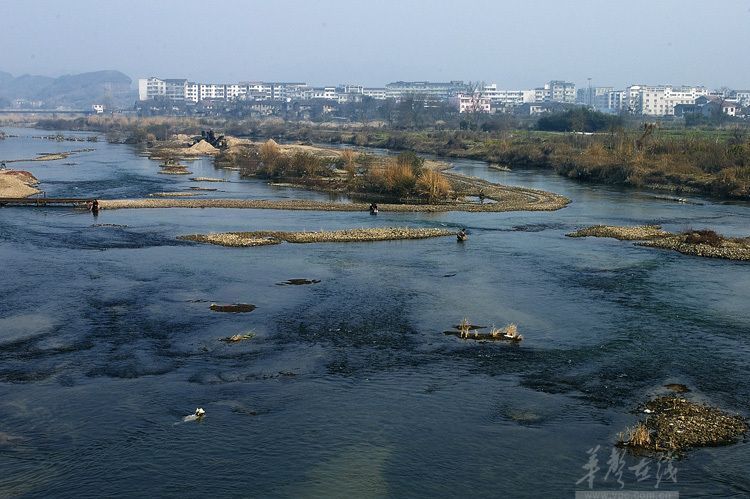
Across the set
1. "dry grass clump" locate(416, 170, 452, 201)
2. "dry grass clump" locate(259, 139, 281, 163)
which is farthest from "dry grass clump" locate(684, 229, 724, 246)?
"dry grass clump" locate(259, 139, 281, 163)

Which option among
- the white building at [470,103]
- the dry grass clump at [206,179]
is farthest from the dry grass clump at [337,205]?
the white building at [470,103]

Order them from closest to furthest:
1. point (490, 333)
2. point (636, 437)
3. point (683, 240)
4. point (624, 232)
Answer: point (636, 437) < point (490, 333) < point (683, 240) < point (624, 232)

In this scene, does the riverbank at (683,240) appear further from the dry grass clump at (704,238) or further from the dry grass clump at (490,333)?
the dry grass clump at (490,333)

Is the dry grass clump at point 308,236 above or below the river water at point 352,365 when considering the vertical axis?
above

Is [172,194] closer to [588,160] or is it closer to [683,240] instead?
[683,240]

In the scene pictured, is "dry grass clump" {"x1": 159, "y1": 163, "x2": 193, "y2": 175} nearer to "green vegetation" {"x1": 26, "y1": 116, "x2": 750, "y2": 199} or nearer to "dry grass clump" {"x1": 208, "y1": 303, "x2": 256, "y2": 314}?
"green vegetation" {"x1": 26, "y1": 116, "x2": 750, "y2": 199}

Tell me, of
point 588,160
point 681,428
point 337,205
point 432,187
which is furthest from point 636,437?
point 588,160
